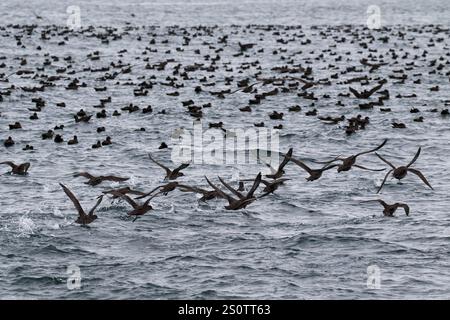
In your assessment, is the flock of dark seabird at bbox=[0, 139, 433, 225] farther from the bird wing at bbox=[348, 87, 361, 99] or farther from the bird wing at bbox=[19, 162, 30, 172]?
the bird wing at bbox=[348, 87, 361, 99]

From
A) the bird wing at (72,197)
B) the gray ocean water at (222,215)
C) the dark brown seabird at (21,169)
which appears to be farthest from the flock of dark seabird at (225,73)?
the bird wing at (72,197)

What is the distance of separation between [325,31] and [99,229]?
62365 mm

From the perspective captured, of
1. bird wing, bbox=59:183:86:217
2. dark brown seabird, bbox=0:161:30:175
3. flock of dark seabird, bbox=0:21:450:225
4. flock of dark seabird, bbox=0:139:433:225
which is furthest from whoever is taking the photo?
flock of dark seabird, bbox=0:21:450:225

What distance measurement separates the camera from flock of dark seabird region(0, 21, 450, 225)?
36250 millimetres

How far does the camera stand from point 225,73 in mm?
52594

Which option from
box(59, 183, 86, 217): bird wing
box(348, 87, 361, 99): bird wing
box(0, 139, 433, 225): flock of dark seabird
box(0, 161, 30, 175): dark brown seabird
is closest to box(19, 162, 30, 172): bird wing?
box(0, 161, 30, 175): dark brown seabird

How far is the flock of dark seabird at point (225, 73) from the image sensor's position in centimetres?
3625

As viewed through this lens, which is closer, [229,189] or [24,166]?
[229,189]

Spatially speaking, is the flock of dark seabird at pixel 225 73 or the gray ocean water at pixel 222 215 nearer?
the gray ocean water at pixel 222 215

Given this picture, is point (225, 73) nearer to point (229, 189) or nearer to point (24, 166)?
point (24, 166)

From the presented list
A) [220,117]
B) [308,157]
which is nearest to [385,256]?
[308,157]

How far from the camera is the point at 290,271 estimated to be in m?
19.3

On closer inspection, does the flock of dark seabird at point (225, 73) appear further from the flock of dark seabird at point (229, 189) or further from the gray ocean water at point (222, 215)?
the gray ocean water at point (222, 215)

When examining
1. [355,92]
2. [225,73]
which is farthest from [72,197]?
[225,73]
